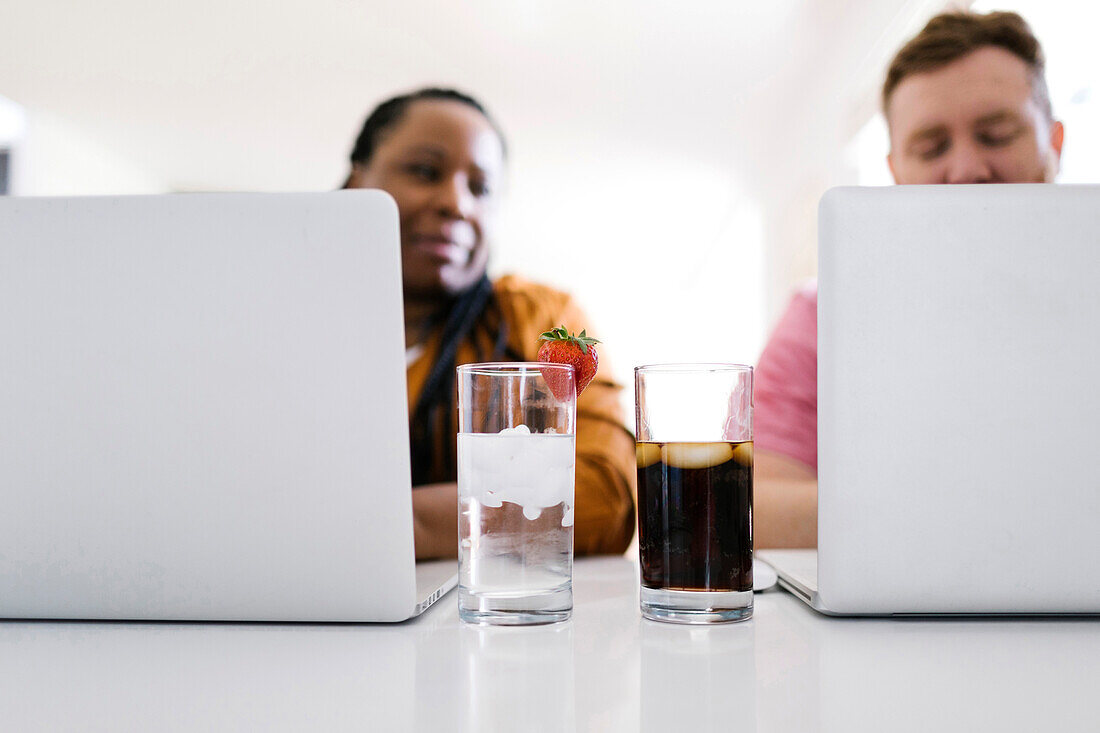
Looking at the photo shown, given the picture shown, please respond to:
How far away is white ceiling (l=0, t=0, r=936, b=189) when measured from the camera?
8.47 feet

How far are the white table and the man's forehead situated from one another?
1.57 meters

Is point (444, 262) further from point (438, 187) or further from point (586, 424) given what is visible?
point (586, 424)

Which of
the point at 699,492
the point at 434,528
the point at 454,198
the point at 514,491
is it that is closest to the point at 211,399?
the point at 514,491

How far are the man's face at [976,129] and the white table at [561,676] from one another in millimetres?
1447

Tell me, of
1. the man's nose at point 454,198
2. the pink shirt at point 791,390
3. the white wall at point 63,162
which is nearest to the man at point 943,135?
the pink shirt at point 791,390

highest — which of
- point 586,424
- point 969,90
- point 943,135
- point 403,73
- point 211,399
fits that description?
point 403,73

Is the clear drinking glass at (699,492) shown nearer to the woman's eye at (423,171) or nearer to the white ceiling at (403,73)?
the woman's eye at (423,171)

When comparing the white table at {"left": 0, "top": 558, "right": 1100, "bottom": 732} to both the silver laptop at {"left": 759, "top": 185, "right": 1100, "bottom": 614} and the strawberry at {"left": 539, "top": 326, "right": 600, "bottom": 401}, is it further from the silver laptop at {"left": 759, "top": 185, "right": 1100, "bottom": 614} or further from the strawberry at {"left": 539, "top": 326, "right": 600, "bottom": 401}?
the strawberry at {"left": 539, "top": 326, "right": 600, "bottom": 401}

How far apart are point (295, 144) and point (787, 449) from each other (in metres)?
1.88

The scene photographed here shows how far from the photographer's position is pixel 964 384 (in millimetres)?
574

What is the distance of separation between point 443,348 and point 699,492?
130 centimetres

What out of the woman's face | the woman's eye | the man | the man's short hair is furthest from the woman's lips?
the man's short hair

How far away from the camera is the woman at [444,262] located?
5.81 ft

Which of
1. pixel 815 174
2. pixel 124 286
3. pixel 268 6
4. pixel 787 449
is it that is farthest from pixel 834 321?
pixel 268 6
